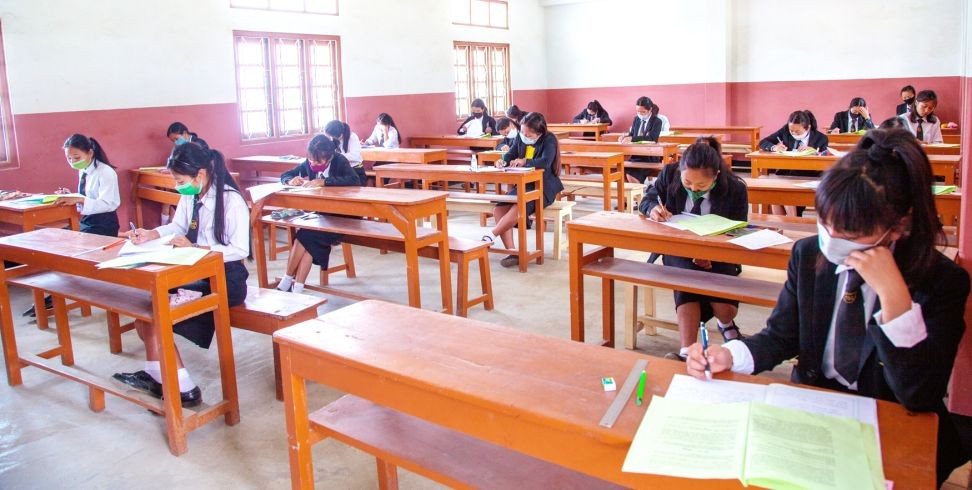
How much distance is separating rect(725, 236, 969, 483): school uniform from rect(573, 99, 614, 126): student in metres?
10.4

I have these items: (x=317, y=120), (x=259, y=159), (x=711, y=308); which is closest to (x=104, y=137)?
(x=259, y=159)

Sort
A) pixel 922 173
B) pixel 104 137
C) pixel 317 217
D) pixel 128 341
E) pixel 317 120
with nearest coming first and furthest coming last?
pixel 922 173 → pixel 128 341 → pixel 317 217 → pixel 104 137 → pixel 317 120

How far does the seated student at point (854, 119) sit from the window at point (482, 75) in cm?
521

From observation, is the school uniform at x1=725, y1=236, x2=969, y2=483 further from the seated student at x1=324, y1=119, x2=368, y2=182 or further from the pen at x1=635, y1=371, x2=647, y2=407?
the seated student at x1=324, y1=119, x2=368, y2=182

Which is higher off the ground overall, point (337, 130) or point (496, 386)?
point (337, 130)

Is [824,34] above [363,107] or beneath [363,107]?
above

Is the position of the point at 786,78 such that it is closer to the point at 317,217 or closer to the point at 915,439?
the point at 317,217

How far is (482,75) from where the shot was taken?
12.0 meters

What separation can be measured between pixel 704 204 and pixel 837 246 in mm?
1961

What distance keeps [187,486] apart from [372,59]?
7628 mm

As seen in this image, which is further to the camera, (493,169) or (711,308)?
(493,169)

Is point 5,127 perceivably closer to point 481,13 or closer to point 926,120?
point 481,13

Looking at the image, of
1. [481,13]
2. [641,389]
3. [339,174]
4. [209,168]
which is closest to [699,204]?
[641,389]

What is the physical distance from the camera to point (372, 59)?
9633mm
